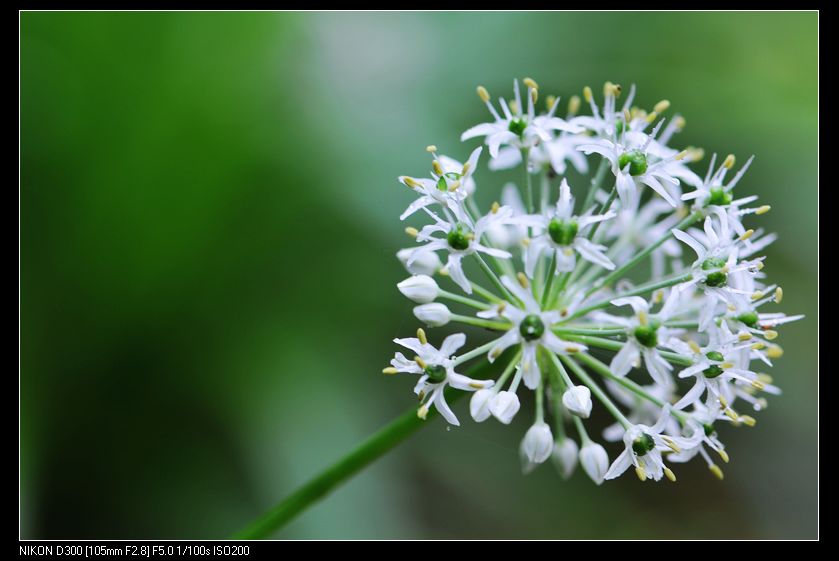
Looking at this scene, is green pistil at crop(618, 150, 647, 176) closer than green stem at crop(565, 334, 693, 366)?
No

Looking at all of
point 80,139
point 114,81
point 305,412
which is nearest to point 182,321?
point 305,412

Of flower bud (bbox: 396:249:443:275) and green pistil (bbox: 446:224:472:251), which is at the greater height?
green pistil (bbox: 446:224:472:251)

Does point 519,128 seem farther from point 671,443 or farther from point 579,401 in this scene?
point 671,443

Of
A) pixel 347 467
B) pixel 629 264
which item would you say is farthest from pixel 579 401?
pixel 347 467

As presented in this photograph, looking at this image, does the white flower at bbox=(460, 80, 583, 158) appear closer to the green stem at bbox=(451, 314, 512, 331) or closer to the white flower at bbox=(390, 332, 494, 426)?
the green stem at bbox=(451, 314, 512, 331)

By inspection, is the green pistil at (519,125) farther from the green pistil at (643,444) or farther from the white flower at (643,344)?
the green pistil at (643,444)

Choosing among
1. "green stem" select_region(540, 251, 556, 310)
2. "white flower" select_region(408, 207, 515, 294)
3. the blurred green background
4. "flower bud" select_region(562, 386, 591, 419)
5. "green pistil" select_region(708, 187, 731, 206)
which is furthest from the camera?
the blurred green background

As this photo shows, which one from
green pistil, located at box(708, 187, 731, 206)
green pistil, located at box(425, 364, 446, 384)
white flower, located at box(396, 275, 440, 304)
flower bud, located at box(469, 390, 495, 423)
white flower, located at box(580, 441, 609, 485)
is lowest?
white flower, located at box(580, 441, 609, 485)

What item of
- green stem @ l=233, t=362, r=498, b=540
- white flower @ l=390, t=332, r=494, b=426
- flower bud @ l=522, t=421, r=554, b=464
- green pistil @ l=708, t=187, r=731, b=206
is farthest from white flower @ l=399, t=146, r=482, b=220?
green pistil @ l=708, t=187, r=731, b=206

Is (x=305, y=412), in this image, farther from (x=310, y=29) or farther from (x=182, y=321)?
(x=310, y=29)
